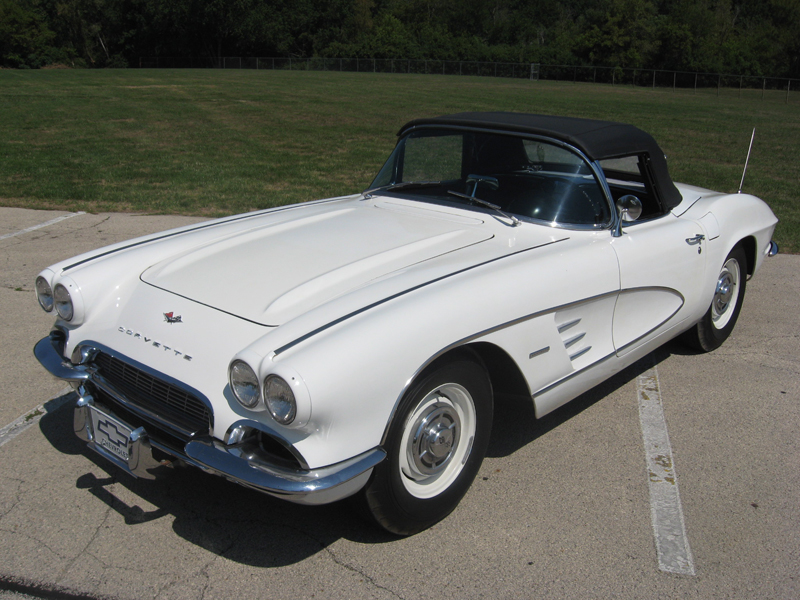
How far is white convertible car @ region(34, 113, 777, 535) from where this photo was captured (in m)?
2.31

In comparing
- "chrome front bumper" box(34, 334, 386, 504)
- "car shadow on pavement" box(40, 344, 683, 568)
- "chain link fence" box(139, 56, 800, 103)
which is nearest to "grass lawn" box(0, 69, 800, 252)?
"car shadow on pavement" box(40, 344, 683, 568)

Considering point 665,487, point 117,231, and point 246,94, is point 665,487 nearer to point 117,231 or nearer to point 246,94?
point 117,231

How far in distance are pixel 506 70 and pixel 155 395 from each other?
56529 millimetres

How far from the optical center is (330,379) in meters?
2.21

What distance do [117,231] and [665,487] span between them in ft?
19.4

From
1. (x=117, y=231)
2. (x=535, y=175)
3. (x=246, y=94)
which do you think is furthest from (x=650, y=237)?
(x=246, y=94)

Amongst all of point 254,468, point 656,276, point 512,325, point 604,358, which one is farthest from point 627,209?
point 254,468

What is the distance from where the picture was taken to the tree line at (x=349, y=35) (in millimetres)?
56281

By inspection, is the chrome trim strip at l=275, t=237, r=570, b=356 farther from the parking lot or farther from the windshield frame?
the parking lot

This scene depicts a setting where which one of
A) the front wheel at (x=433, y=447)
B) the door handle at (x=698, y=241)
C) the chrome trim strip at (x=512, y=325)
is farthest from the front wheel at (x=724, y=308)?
the front wheel at (x=433, y=447)

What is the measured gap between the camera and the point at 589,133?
3615 mm

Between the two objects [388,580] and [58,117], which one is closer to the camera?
[388,580]

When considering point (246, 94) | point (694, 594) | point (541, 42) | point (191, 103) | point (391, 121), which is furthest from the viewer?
point (541, 42)

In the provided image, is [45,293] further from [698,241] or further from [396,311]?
[698,241]
